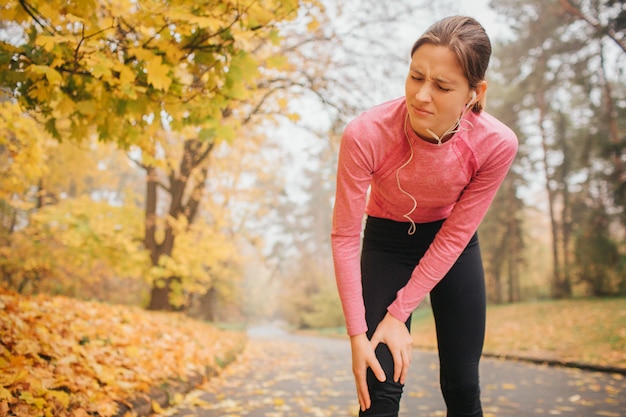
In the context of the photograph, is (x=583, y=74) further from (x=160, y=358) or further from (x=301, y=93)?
(x=160, y=358)

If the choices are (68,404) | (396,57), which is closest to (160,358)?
(68,404)

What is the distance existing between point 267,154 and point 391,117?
48.8ft

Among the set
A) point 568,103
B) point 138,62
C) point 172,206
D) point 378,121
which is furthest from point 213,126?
point 568,103

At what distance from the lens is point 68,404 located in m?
2.52

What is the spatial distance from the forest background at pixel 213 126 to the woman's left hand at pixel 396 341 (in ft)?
5.91

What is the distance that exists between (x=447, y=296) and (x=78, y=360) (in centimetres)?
282

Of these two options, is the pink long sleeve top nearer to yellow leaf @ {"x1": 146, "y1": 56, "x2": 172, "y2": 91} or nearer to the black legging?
the black legging

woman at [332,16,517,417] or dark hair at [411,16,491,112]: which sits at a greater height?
dark hair at [411,16,491,112]

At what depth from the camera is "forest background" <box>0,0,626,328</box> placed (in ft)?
8.53

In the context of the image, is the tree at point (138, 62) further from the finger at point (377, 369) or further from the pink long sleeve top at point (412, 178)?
the finger at point (377, 369)

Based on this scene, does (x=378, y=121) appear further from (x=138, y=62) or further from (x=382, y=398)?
(x=138, y=62)

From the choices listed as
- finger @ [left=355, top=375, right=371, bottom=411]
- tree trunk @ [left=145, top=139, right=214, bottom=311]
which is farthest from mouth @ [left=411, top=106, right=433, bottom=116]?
tree trunk @ [left=145, top=139, right=214, bottom=311]

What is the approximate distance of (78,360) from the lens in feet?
10.6

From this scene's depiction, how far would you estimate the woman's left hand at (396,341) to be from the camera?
163 cm
